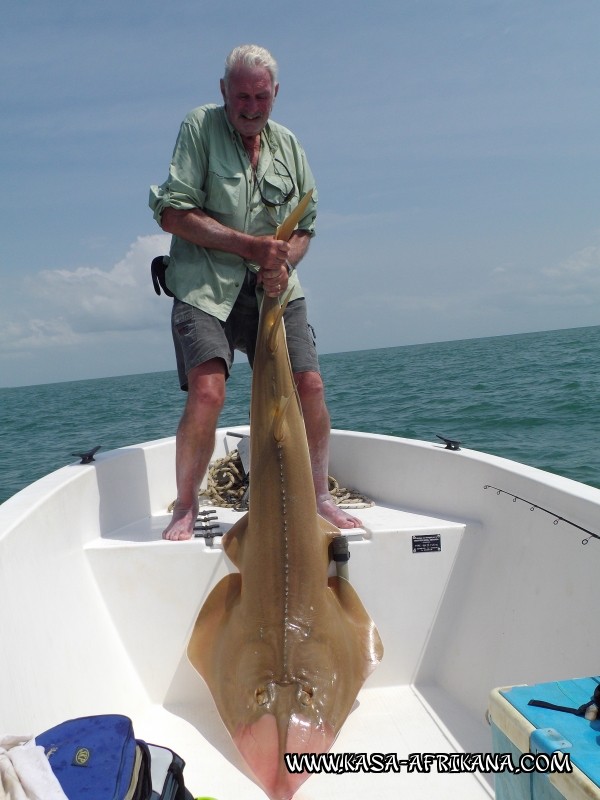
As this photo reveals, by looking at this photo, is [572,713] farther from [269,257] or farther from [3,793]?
[269,257]

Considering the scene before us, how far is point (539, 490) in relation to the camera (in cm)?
308

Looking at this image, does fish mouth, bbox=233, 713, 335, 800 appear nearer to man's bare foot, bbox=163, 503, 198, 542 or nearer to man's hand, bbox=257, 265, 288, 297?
man's bare foot, bbox=163, 503, 198, 542

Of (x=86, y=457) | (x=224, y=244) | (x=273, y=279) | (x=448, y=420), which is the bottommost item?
(x=448, y=420)

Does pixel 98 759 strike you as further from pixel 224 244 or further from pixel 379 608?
pixel 224 244

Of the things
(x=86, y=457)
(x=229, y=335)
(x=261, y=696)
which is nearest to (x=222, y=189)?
(x=229, y=335)

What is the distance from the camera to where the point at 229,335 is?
377 cm

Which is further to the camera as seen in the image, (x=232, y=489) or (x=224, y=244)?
(x=232, y=489)

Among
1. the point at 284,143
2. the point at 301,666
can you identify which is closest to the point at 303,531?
the point at 301,666

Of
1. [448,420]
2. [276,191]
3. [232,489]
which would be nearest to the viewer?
[276,191]

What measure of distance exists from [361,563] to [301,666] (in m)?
1.11

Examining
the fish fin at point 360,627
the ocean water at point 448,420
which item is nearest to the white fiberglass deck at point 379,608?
the fish fin at point 360,627

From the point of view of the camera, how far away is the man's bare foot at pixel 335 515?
3.59 m

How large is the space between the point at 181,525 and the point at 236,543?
570 mm

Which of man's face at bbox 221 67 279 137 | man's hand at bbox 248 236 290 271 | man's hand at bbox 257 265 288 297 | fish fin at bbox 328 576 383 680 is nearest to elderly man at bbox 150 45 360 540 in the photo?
man's face at bbox 221 67 279 137
